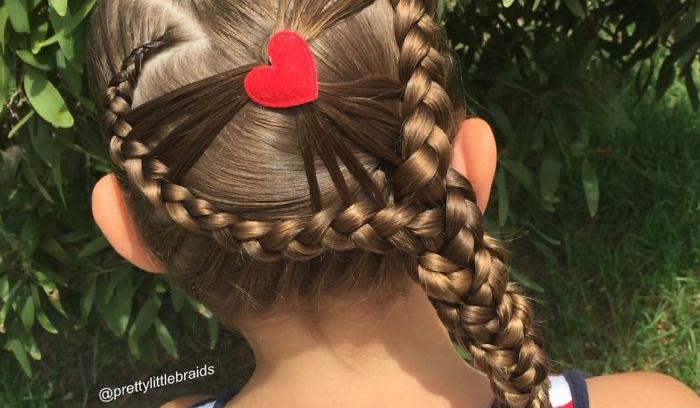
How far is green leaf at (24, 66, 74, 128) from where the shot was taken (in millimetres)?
1447

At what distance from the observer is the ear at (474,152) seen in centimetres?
97

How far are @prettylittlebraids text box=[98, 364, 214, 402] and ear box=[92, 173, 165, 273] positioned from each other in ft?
3.70

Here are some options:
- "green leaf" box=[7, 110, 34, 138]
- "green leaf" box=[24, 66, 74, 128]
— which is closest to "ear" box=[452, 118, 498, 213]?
"green leaf" box=[24, 66, 74, 128]

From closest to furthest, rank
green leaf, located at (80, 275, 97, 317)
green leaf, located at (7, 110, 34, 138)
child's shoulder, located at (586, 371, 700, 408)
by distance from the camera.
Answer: child's shoulder, located at (586, 371, 700, 408) < green leaf, located at (7, 110, 34, 138) < green leaf, located at (80, 275, 97, 317)

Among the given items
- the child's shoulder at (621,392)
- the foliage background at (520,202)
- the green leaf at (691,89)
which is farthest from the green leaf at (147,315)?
the green leaf at (691,89)

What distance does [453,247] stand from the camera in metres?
0.90

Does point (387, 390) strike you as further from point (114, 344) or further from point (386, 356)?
point (114, 344)

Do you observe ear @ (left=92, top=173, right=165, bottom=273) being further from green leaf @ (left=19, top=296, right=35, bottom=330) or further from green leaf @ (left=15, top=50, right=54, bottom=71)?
green leaf @ (left=19, top=296, right=35, bottom=330)

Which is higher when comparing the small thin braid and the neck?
the small thin braid

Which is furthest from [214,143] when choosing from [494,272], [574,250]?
[574,250]

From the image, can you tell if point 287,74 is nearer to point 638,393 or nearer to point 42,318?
point 638,393

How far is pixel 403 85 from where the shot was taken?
2.98ft

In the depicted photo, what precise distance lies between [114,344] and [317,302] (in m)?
1.28

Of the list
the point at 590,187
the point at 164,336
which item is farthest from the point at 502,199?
the point at 164,336
